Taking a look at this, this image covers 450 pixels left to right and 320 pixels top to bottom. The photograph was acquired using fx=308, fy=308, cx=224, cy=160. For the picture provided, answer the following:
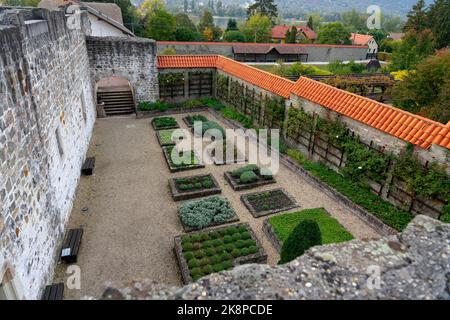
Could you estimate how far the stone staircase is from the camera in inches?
717

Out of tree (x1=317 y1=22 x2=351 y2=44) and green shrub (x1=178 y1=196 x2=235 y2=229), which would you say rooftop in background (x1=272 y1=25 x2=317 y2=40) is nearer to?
tree (x1=317 y1=22 x2=351 y2=44)

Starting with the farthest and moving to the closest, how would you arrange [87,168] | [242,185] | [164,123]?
[164,123] < [87,168] < [242,185]

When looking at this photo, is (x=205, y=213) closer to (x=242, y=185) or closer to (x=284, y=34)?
(x=242, y=185)

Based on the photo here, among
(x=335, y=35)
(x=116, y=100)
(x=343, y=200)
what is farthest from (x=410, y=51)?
(x=116, y=100)

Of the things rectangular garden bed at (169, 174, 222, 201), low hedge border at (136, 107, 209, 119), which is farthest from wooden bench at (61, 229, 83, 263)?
low hedge border at (136, 107, 209, 119)

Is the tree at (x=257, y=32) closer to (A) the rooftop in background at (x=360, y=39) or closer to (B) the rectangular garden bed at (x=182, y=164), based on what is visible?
(A) the rooftop in background at (x=360, y=39)

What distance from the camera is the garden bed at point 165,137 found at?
1406 centimetres

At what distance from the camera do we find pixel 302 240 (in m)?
6.28

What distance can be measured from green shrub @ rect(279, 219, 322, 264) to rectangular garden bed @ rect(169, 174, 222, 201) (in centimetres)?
454

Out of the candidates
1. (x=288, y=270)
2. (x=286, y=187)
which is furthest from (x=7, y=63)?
(x=286, y=187)

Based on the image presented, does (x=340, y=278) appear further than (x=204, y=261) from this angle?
No

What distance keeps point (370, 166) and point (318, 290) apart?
7.32m

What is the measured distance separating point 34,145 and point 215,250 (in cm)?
482

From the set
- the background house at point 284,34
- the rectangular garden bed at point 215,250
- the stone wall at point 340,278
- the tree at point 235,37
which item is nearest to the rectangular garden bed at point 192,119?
the rectangular garden bed at point 215,250
